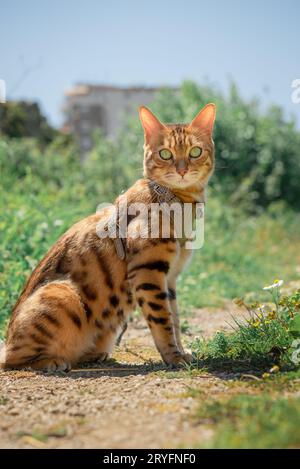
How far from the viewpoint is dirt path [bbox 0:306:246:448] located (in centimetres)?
257

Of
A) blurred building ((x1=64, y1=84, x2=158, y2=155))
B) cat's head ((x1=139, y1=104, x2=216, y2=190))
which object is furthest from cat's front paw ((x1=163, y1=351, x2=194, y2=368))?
blurred building ((x1=64, y1=84, x2=158, y2=155))

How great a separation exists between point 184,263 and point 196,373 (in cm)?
97

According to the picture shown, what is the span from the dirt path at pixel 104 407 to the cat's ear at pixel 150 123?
1.62m

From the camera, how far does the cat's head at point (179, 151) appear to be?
4340 millimetres

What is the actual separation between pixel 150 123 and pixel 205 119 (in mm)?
400

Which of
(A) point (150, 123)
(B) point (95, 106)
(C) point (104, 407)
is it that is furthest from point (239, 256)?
(B) point (95, 106)

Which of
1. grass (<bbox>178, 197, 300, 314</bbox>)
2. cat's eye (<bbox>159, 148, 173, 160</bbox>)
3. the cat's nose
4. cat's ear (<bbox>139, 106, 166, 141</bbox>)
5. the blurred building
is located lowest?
grass (<bbox>178, 197, 300, 314</bbox>)

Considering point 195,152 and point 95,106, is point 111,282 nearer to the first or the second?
point 195,152

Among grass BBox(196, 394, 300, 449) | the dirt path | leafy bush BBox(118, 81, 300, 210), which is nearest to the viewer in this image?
grass BBox(196, 394, 300, 449)

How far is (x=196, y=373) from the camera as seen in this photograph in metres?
3.62

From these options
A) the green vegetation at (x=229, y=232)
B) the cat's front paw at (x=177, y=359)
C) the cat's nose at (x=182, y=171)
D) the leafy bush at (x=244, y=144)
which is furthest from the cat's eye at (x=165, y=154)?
the leafy bush at (x=244, y=144)

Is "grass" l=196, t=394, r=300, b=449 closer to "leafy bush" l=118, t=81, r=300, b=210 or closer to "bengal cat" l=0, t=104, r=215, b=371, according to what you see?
"bengal cat" l=0, t=104, r=215, b=371

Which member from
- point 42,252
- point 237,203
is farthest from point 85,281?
point 237,203

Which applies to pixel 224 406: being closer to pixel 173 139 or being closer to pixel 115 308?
pixel 115 308
